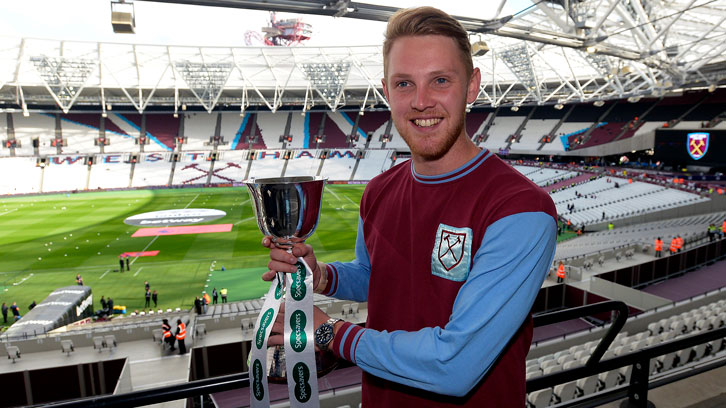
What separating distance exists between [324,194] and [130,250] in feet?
71.2

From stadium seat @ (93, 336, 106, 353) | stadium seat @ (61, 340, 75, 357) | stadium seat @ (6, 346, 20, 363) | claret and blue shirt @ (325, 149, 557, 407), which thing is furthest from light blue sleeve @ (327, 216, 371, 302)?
stadium seat @ (6, 346, 20, 363)

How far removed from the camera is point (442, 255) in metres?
1.63

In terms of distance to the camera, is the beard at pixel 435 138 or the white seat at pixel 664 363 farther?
the white seat at pixel 664 363

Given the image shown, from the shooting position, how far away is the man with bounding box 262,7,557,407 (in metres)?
1.33

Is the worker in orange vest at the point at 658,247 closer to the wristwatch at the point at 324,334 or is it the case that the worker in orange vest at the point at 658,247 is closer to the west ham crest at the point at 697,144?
the wristwatch at the point at 324,334

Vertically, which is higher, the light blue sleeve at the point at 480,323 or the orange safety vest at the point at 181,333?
the light blue sleeve at the point at 480,323

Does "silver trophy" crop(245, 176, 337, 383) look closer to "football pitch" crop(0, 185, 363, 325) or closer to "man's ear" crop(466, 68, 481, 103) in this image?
"man's ear" crop(466, 68, 481, 103)

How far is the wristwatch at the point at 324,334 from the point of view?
1.57 metres

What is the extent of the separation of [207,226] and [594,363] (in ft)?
98.8

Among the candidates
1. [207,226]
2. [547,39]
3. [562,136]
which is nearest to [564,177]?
[562,136]

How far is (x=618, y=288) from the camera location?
1344cm

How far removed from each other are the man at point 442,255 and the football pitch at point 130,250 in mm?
17201

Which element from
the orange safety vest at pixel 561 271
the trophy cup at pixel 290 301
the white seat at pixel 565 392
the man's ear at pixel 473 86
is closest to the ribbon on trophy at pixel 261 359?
the trophy cup at pixel 290 301

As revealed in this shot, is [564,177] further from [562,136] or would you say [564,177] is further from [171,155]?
[171,155]
